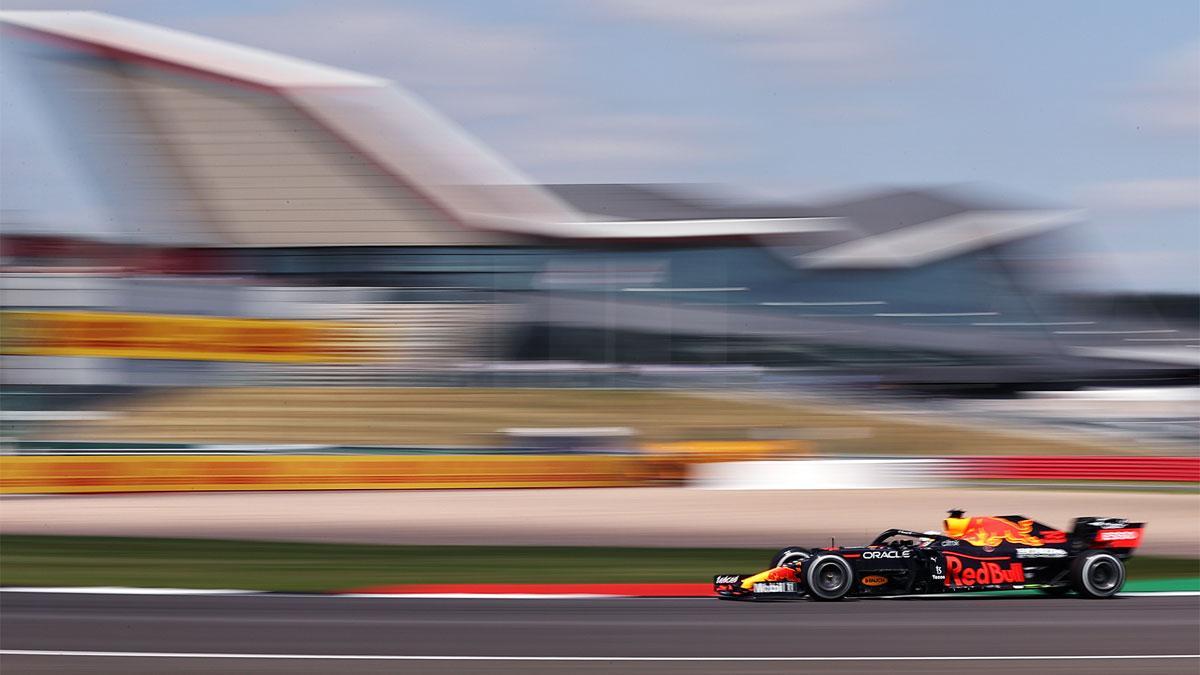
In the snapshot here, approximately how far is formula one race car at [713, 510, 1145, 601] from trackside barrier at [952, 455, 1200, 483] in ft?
47.1

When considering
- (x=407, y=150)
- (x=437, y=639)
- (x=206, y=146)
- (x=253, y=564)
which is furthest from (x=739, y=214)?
(x=437, y=639)

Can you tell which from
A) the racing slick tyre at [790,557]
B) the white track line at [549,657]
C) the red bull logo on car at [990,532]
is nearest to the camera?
the white track line at [549,657]

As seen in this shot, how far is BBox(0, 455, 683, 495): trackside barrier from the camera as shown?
19.9 meters

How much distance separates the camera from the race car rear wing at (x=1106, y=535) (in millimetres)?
10070

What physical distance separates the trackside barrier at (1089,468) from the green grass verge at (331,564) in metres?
10.6

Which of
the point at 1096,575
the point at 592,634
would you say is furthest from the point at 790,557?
the point at 1096,575

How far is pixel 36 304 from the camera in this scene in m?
28.2

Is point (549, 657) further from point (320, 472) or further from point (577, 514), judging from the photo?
point (320, 472)

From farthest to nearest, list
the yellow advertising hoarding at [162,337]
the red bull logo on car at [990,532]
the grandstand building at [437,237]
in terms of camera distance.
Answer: the grandstand building at [437,237]
the yellow advertising hoarding at [162,337]
the red bull logo on car at [990,532]

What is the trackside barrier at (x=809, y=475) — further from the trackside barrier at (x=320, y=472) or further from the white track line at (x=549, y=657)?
the white track line at (x=549, y=657)

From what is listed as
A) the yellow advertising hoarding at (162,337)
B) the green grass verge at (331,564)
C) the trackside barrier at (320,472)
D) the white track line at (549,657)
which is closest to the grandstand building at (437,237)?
the yellow advertising hoarding at (162,337)

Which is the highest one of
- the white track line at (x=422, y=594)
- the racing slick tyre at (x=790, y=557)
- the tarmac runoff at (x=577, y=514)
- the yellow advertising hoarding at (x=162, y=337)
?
the yellow advertising hoarding at (x=162, y=337)

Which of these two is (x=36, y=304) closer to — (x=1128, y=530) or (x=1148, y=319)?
(x=1128, y=530)

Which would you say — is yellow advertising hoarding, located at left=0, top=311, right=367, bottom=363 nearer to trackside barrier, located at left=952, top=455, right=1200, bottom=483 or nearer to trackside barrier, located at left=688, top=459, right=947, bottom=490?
trackside barrier, located at left=688, top=459, right=947, bottom=490
